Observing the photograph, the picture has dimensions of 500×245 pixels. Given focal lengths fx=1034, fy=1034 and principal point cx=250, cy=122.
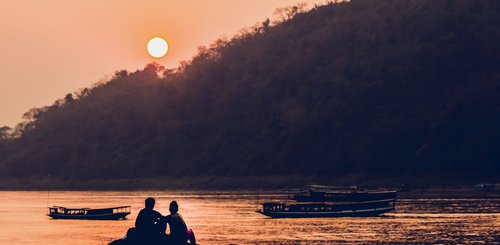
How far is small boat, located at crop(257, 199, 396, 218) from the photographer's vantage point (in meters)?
132

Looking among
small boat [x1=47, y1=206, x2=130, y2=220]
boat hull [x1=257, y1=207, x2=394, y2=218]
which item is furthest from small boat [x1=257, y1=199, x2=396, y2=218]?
small boat [x1=47, y1=206, x2=130, y2=220]

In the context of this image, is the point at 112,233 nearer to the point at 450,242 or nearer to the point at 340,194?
the point at 450,242

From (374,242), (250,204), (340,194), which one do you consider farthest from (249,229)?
(250,204)

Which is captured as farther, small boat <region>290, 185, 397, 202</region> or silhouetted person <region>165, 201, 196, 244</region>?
small boat <region>290, 185, 397, 202</region>

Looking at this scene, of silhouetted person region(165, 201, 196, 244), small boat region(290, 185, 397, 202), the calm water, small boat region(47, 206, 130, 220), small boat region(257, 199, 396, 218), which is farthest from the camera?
small boat region(290, 185, 397, 202)

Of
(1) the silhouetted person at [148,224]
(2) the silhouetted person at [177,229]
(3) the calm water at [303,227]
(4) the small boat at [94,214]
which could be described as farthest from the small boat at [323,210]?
(1) the silhouetted person at [148,224]

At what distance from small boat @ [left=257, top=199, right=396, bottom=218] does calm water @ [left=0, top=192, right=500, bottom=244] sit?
1.11 metres

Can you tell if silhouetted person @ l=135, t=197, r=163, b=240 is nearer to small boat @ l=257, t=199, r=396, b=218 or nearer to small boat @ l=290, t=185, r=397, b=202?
small boat @ l=257, t=199, r=396, b=218

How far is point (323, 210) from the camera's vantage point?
133375 mm

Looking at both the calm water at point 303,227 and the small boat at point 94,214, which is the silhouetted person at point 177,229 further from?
the small boat at point 94,214

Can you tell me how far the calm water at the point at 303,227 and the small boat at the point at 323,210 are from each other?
111 cm

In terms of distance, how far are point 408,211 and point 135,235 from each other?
92206 mm

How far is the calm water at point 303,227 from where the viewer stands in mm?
101250

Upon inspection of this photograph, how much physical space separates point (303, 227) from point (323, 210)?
52.9ft
